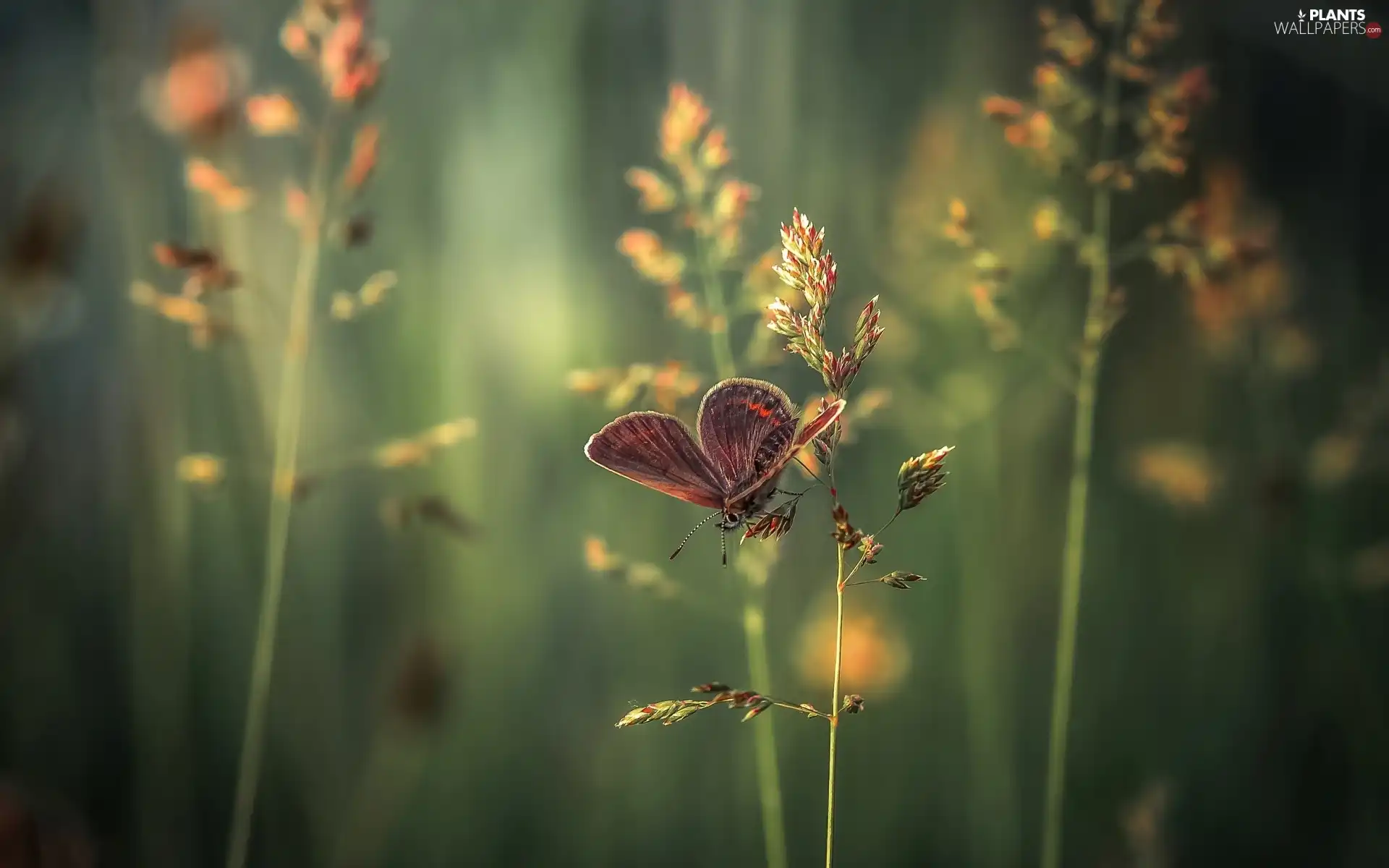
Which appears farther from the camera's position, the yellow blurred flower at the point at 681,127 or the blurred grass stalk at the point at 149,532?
the blurred grass stalk at the point at 149,532

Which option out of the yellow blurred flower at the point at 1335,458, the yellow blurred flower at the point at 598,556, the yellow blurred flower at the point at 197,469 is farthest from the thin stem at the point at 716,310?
the yellow blurred flower at the point at 1335,458

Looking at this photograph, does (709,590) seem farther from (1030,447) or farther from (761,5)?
(761,5)

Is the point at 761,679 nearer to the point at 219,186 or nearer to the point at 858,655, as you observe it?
the point at 858,655

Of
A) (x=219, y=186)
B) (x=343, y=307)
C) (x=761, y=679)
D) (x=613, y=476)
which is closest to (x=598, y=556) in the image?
(x=613, y=476)

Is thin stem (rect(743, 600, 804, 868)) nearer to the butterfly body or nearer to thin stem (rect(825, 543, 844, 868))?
thin stem (rect(825, 543, 844, 868))

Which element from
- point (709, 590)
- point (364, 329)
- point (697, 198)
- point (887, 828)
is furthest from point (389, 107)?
point (887, 828)

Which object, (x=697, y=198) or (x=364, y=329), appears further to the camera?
(x=364, y=329)

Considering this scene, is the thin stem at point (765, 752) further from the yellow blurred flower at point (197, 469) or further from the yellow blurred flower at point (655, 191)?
the yellow blurred flower at point (197, 469)

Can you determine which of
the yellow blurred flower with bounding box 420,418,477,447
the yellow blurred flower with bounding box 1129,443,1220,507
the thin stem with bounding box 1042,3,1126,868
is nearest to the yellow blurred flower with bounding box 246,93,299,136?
the yellow blurred flower with bounding box 420,418,477,447
